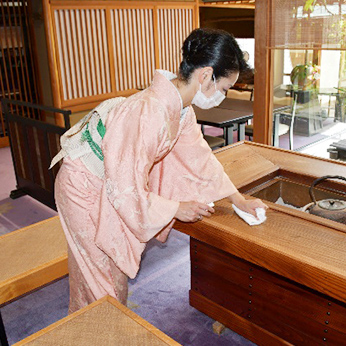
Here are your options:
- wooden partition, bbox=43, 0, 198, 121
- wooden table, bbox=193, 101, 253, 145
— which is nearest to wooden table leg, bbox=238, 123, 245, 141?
wooden table, bbox=193, 101, 253, 145

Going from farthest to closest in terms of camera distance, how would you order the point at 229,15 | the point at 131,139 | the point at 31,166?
the point at 229,15
the point at 31,166
the point at 131,139

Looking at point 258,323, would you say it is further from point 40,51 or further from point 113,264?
point 40,51

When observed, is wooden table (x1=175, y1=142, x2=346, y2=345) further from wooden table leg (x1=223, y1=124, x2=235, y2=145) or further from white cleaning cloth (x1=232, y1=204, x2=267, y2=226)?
wooden table leg (x1=223, y1=124, x2=235, y2=145)

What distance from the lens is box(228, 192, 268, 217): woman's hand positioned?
1.64m

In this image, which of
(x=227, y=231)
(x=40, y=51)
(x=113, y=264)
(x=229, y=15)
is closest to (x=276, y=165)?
(x=227, y=231)

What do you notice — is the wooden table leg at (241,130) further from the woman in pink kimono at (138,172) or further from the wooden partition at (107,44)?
the woman in pink kimono at (138,172)

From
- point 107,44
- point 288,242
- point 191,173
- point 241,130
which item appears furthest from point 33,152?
point 288,242

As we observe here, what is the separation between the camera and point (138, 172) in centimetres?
137

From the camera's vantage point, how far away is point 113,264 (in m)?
1.63

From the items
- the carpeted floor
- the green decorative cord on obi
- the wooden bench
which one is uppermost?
the green decorative cord on obi

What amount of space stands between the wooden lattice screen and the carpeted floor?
3.19 metres

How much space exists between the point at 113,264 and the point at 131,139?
555 millimetres

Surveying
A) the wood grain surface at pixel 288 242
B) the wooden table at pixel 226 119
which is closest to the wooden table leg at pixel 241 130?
the wooden table at pixel 226 119

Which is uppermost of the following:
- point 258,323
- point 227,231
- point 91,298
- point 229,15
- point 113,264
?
point 229,15
